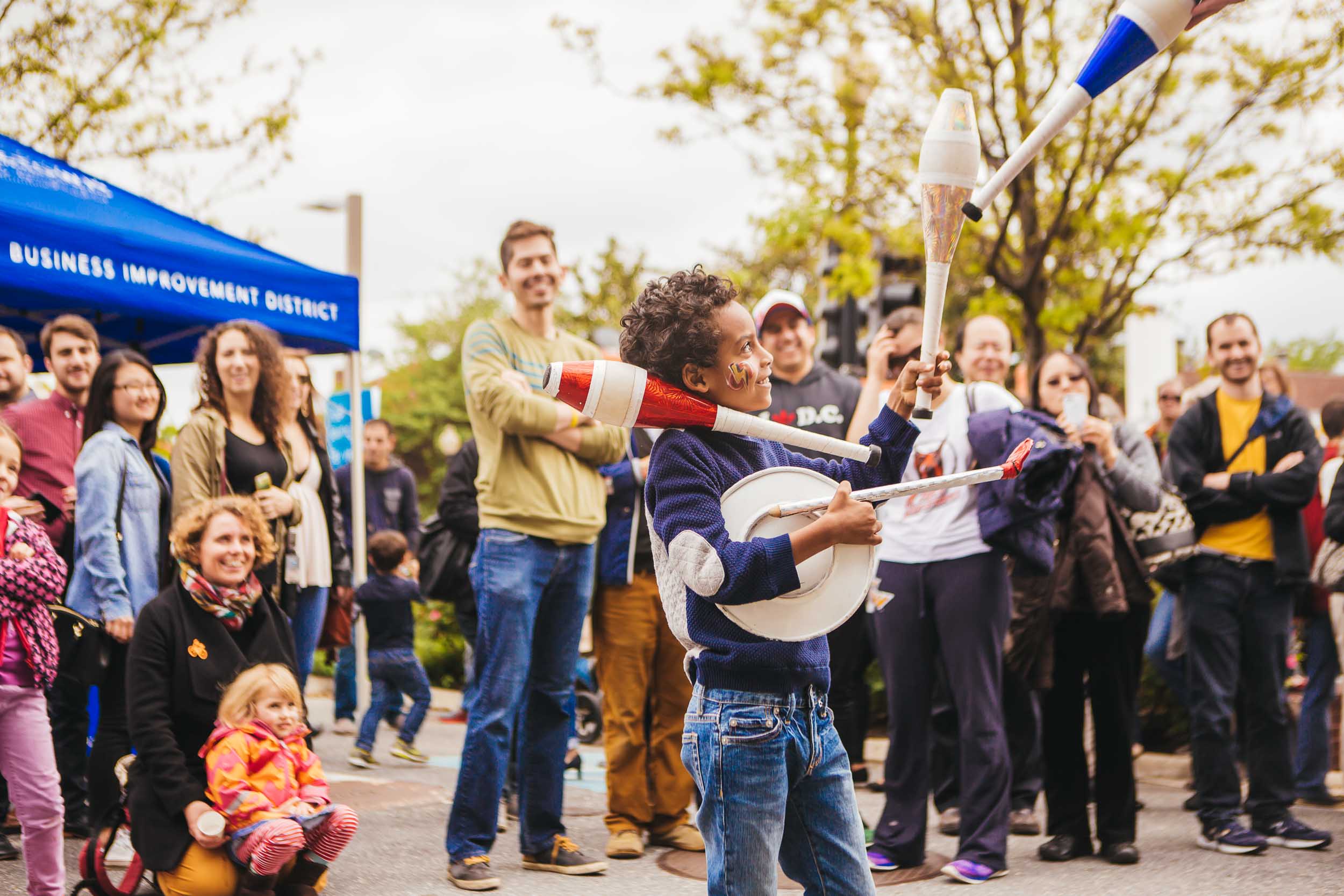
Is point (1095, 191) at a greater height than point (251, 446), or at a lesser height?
greater

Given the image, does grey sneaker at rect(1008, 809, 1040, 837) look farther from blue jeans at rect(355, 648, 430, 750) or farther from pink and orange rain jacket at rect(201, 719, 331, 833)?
blue jeans at rect(355, 648, 430, 750)

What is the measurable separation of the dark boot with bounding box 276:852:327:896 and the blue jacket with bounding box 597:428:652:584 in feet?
5.54

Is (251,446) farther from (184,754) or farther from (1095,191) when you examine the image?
(1095,191)

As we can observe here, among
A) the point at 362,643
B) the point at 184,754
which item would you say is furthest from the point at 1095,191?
the point at 184,754

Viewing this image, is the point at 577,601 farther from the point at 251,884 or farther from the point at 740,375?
the point at 740,375

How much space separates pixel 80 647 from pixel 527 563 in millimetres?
1619

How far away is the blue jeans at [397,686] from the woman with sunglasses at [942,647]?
147 inches

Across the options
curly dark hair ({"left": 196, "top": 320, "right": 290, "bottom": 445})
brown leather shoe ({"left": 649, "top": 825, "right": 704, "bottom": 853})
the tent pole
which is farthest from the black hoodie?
the tent pole

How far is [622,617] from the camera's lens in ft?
16.8

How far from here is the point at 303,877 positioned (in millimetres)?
3889

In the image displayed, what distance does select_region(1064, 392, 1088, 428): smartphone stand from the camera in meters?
4.73

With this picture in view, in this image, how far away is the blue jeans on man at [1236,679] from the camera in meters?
4.97

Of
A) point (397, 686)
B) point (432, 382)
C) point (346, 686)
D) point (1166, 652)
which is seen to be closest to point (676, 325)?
point (1166, 652)

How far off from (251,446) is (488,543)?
107 centimetres
